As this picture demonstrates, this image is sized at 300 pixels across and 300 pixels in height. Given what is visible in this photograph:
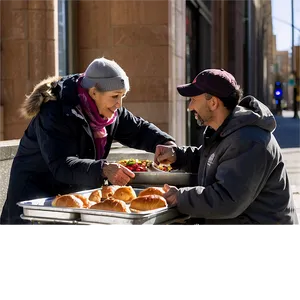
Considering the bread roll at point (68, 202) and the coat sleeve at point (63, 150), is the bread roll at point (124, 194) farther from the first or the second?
the bread roll at point (68, 202)

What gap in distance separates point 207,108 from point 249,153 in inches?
16.2

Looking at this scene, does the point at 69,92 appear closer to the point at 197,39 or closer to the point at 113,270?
the point at 113,270

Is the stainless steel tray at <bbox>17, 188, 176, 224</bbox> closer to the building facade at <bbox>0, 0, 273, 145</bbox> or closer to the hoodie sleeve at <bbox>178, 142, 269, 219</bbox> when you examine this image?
the hoodie sleeve at <bbox>178, 142, 269, 219</bbox>

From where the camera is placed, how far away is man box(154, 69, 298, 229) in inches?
133

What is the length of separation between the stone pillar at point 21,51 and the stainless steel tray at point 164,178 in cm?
497

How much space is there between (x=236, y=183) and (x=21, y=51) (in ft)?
23.9

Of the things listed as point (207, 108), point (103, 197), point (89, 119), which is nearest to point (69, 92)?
point (89, 119)

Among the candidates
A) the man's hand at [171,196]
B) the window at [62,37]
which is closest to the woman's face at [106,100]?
the man's hand at [171,196]

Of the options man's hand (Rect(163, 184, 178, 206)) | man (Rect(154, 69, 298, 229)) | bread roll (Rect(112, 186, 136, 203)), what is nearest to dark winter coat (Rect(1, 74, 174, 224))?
bread roll (Rect(112, 186, 136, 203))

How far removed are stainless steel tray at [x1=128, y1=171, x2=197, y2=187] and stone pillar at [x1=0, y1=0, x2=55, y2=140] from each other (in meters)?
4.97

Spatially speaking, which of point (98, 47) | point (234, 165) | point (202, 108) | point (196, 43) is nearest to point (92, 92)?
point (202, 108)

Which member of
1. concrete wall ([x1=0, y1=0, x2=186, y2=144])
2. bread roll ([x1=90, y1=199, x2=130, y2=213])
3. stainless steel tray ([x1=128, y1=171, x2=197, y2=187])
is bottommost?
stainless steel tray ([x1=128, y1=171, x2=197, y2=187])

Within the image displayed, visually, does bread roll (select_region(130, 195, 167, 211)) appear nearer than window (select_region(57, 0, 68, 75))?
Yes

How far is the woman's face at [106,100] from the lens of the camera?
170 inches
